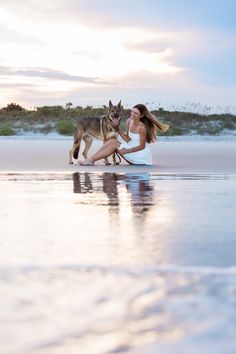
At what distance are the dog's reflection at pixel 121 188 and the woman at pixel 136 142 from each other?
1805 millimetres

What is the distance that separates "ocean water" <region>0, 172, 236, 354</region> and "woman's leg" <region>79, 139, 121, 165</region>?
5.10 metres

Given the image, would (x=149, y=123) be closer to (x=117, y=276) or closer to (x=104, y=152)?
(x=104, y=152)

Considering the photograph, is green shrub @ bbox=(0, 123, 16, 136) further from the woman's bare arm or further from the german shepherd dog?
the woman's bare arm

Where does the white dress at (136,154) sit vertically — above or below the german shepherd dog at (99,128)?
below

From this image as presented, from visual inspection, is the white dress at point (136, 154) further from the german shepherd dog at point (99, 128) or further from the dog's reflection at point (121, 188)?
the dog's reflection at point (121, 188)

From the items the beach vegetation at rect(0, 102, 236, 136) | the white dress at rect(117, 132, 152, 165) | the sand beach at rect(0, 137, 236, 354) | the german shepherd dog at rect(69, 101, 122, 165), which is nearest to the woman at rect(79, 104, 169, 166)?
the white dress at rect(117, 132, 152, 165)

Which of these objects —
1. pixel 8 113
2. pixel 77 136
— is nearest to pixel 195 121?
pixel 8 113

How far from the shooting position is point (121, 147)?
11.2m

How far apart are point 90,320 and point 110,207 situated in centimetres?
306

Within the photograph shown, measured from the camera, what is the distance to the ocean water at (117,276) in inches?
82.4

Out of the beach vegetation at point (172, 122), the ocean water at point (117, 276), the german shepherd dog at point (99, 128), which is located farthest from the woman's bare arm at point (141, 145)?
the beach vegetation at point (172, 122)

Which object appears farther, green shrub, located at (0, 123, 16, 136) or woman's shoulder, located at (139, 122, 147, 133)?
green shrub, located at (0, 123, 16, 136)

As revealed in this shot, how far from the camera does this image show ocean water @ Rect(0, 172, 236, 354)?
2092 millimetres

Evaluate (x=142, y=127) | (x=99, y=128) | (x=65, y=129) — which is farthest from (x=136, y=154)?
(x=65, y=129)
